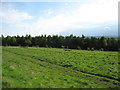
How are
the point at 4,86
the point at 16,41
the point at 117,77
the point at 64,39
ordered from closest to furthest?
1. the point at 4,86
2. the point at 117,77
3. the point at 64,39
4. the point at 16,41

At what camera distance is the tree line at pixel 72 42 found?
3103 inches

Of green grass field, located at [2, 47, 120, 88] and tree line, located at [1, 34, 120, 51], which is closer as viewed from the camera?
green grass field, located at [2, 47, 120, 88]

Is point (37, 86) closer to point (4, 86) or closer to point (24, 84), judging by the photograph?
point (24, 84)

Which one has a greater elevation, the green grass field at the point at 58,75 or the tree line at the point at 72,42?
the tree line at the point at 72,42

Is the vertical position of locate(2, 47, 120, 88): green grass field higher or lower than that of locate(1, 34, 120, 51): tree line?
lower

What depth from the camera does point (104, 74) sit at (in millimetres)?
18125

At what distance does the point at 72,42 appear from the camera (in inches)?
3750

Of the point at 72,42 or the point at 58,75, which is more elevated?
the point at 72,42

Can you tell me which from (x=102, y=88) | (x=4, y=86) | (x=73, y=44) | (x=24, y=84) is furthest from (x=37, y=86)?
(x=73, y=44)

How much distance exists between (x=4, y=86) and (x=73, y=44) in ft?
279

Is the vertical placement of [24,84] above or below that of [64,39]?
below

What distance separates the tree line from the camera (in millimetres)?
78812

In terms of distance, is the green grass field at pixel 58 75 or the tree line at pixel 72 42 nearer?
the green grass field at pixel 58 75

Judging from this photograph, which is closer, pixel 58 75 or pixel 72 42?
pixel 58 75
